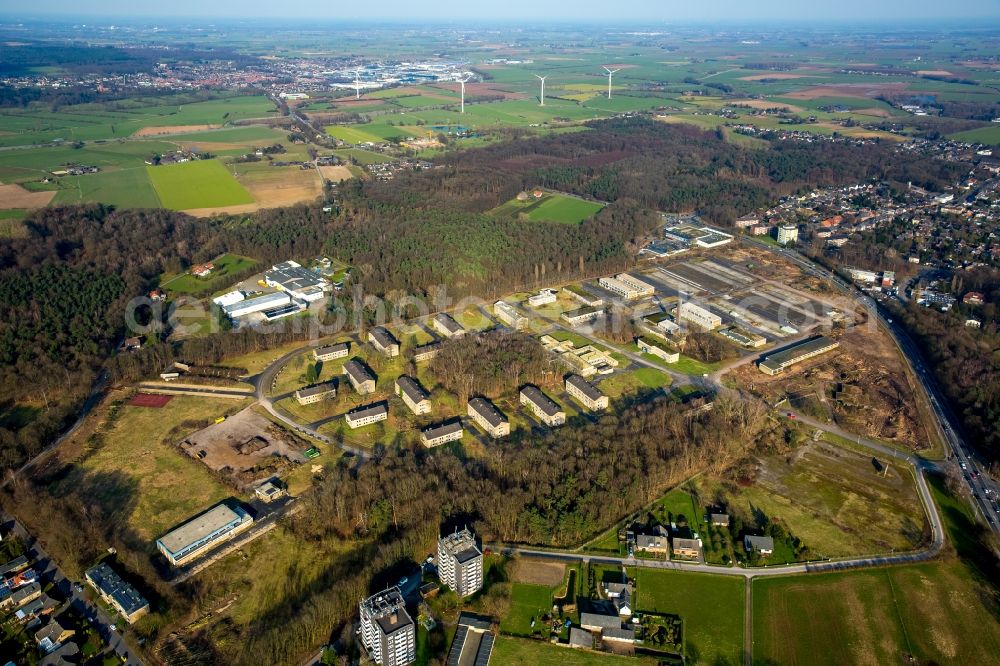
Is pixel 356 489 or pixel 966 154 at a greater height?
pixel 966 154

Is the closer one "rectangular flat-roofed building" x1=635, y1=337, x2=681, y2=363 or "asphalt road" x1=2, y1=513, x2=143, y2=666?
"asphalt road" x1=2, y1=513, x2=143, y2=666

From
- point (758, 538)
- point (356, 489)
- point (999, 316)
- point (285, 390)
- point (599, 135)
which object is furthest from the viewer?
point (599, 135)

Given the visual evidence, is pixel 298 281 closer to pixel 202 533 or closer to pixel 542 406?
pixel 542 406

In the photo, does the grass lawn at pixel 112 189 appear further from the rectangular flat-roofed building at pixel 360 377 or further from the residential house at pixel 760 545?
the residential house at pixel 760 545

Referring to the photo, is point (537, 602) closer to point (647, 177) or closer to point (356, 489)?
point (356, 489)

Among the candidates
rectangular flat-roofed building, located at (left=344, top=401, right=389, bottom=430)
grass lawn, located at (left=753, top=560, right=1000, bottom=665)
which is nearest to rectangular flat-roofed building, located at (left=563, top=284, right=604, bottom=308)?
rectangular flat-roofed building, located at (left=344, top=401, right=389, bottom=430)

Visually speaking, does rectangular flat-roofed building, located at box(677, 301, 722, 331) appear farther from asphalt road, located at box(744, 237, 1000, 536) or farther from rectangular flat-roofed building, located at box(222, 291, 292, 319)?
rectangular flat-roofed building, located at box(222, 291, 292, 319)

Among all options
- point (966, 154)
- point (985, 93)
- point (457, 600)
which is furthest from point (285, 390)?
point (985, 93)
